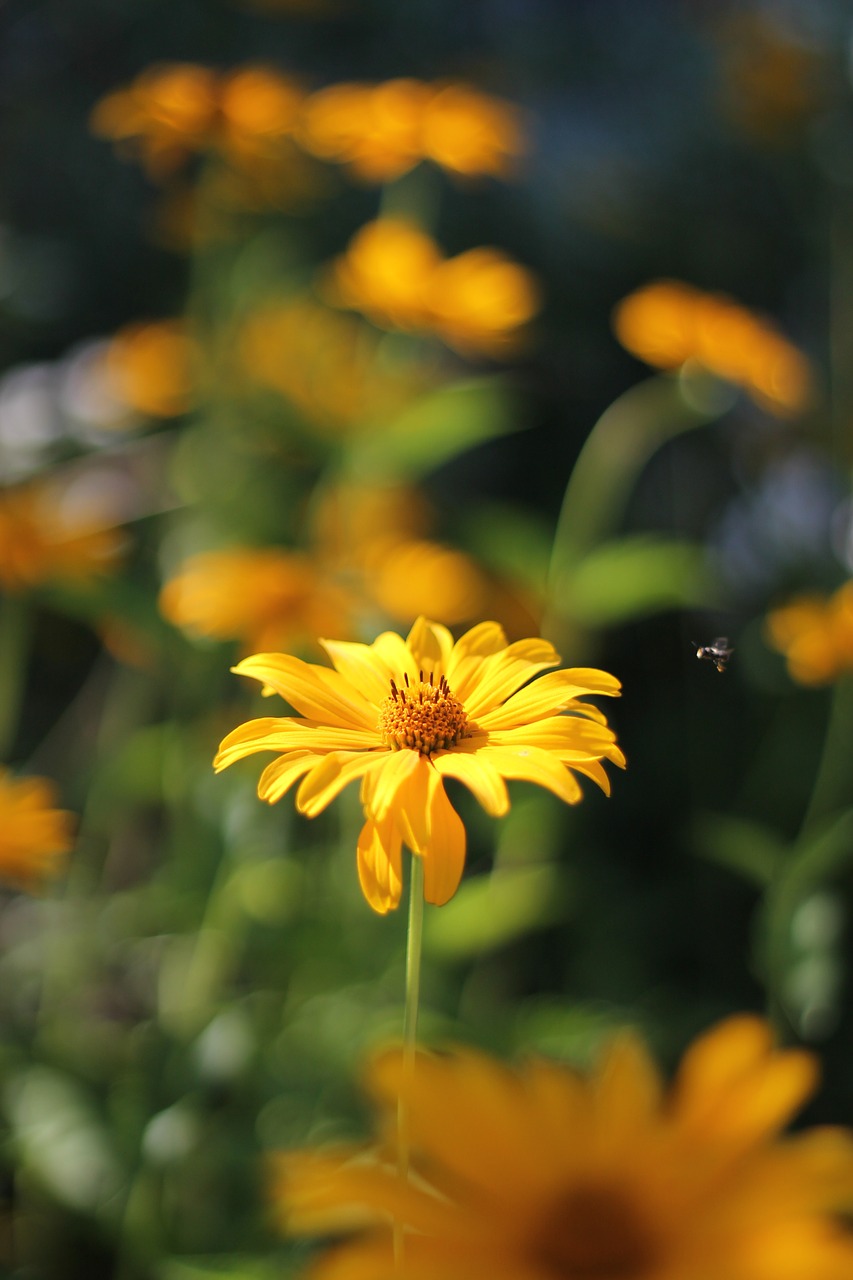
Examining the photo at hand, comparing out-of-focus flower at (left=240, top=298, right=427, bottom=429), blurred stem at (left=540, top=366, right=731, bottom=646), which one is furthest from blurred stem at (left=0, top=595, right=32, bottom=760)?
blurred stem at (left=540, top=366, right=731, bottom=646)

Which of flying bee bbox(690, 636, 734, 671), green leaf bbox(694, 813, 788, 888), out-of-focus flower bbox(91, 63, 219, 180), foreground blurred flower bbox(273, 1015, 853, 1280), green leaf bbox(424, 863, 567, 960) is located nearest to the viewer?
foreground blurred flower bbox(273, 1015, 853, 1280)

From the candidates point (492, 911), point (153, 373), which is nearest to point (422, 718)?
point (492, 911)

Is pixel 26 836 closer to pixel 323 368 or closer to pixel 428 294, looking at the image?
Answer: pixel 428 294

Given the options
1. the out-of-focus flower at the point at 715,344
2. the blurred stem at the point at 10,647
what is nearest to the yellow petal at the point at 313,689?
the blurred stem at the point at 10,647

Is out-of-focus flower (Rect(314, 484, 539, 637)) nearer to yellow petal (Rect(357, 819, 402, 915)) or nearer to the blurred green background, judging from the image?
the blurred green background

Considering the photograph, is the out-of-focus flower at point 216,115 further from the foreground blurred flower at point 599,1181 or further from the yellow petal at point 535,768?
the foreground blurred flower at point 599,1181

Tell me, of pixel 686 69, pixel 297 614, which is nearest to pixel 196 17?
pixel 686 69
